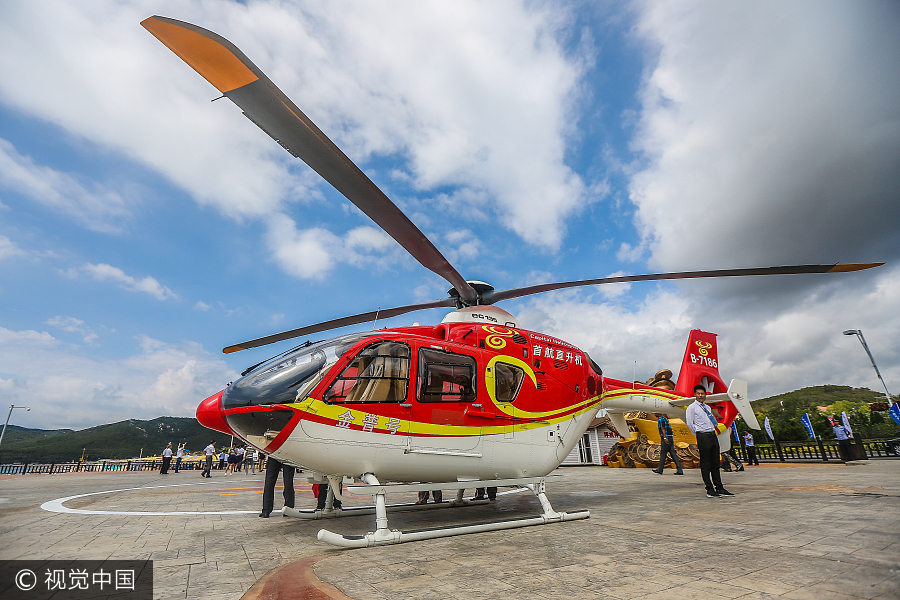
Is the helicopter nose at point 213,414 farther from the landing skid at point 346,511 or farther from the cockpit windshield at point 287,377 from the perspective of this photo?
the landing skid at point 346,511

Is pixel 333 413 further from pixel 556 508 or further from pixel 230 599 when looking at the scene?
pixel 556 508

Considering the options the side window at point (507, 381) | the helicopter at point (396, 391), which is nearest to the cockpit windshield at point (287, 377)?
the helicopter at point (396, 391)

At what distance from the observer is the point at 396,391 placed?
5484 millimetres

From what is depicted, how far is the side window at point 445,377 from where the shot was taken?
5.69m

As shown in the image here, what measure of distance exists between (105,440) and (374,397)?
160 meters

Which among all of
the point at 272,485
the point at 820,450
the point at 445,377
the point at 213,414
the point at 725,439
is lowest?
the point at 272,485

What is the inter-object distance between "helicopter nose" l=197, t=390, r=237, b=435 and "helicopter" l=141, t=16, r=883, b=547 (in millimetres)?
18

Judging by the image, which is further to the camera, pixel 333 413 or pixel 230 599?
pixel 333 413

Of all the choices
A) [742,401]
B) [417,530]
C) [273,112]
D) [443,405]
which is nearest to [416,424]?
[443,405]

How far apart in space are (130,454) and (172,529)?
138045 mm

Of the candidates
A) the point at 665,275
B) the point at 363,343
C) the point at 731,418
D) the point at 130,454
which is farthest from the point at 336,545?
the point at 130,454

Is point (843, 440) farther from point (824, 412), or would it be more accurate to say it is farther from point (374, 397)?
point (824, 412)

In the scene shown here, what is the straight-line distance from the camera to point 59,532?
5508 mm

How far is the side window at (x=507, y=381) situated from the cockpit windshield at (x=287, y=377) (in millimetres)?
2177
